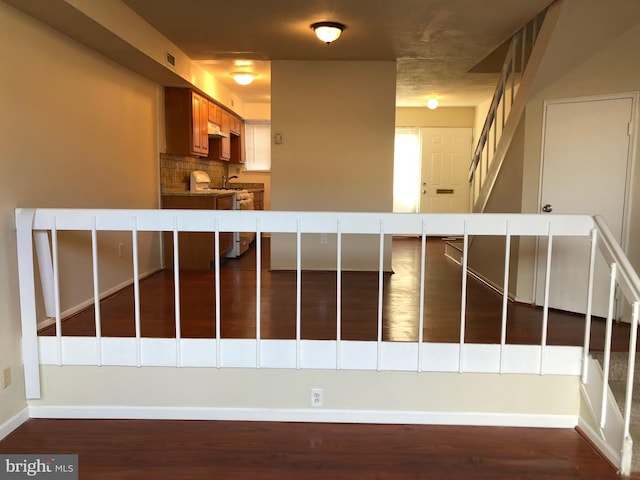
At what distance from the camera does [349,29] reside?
4105 millimetres

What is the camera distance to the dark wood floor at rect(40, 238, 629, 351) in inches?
121

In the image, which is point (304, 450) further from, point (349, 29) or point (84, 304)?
point (349, 29)

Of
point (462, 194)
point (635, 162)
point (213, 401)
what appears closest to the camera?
point (213, 401)

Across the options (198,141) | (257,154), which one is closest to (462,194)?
(257,154)

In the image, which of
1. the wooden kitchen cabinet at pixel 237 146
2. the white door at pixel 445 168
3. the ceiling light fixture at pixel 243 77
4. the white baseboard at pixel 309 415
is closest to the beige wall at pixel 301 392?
the white baseboard at pixel 309 415

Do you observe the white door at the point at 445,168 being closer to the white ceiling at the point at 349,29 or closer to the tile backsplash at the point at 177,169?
the white ceiling at the point at 349,29

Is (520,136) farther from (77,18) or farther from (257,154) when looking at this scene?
(257,154)

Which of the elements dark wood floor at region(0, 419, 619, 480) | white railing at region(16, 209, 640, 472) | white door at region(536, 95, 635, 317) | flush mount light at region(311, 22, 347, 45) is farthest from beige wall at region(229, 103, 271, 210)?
dark wood floor at region(0, 419, 619, 480)

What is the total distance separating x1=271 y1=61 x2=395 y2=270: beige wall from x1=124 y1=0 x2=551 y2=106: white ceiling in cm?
22

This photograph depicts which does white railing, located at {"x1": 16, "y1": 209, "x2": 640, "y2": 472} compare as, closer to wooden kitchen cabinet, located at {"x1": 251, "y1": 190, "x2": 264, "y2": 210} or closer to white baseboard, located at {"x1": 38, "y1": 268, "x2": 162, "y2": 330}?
white baseboard, located at {"x1": 38, "y1": 268, "x2": 162, "y2": 330}

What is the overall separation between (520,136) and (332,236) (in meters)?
2.25

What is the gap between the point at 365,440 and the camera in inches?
99.4

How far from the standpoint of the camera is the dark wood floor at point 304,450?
2.23 m

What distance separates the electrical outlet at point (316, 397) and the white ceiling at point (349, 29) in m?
2.75
